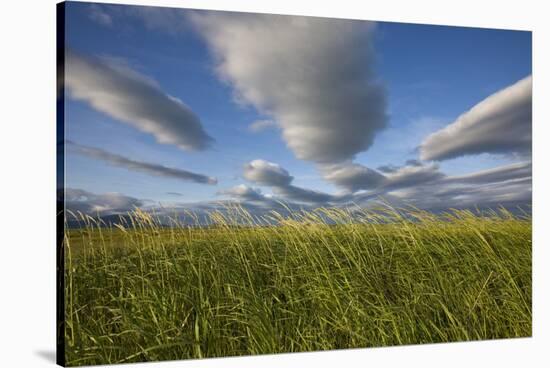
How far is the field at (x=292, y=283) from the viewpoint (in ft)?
16.8

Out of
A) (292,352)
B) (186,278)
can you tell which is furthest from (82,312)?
(292,352)

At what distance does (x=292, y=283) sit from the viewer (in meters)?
5.62

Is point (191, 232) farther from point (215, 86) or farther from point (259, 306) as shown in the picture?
point (215, 86)

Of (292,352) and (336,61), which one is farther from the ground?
(336,61)

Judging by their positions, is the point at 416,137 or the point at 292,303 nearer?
the point at 292,303

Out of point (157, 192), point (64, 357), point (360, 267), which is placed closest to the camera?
point (64, 357)

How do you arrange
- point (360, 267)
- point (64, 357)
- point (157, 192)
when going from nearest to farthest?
point (64, 357), point (157, 192), point (360, 267)

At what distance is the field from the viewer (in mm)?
5113

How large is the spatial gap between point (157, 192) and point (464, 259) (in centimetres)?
279

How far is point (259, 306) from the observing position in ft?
17.8

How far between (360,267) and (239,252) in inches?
41.7

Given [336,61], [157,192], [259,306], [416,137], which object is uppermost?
[336,61]

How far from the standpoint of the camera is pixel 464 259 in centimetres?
619

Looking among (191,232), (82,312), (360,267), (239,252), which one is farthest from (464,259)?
(82,312)
